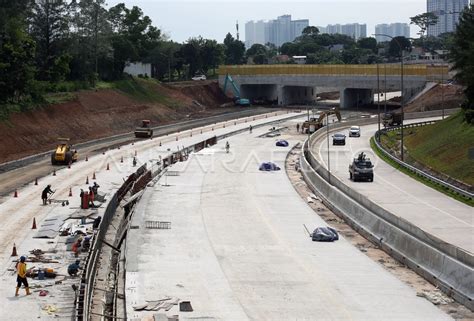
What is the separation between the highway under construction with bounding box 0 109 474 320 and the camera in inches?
1178

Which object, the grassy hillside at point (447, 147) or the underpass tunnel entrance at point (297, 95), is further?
the underpass tunnel entrance at point (297, 95)

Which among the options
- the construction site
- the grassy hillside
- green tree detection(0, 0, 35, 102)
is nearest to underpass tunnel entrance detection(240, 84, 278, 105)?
the grassy hillside

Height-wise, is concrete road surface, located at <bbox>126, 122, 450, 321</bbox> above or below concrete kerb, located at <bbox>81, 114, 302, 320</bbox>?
below

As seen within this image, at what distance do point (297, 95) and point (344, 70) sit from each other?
22.4m

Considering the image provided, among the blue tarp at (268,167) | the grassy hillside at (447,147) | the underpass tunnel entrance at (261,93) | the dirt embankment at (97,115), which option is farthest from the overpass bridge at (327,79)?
the blue tarp at (268,167)

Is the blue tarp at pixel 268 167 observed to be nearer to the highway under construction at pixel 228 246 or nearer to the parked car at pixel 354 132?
the highway under construction at pixel 228 246

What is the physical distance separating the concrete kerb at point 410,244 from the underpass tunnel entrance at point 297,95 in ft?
315

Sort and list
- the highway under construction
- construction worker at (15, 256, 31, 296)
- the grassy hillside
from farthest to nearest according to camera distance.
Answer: the grassy hillside, construction worker at (15, 256, 31, 296), the highway under construction

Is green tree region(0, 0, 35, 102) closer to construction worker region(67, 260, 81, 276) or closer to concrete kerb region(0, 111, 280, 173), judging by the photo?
concrete kerb region(0, 111, 280, 173)

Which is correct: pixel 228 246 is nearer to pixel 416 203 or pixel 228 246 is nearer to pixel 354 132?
pixel 416 203

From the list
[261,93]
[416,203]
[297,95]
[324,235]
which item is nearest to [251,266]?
[324,235]

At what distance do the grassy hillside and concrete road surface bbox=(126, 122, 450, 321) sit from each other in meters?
12.8

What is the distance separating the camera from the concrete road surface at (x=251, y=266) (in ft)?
97.3

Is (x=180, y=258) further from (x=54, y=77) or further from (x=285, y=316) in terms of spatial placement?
(x=54, y=77)
